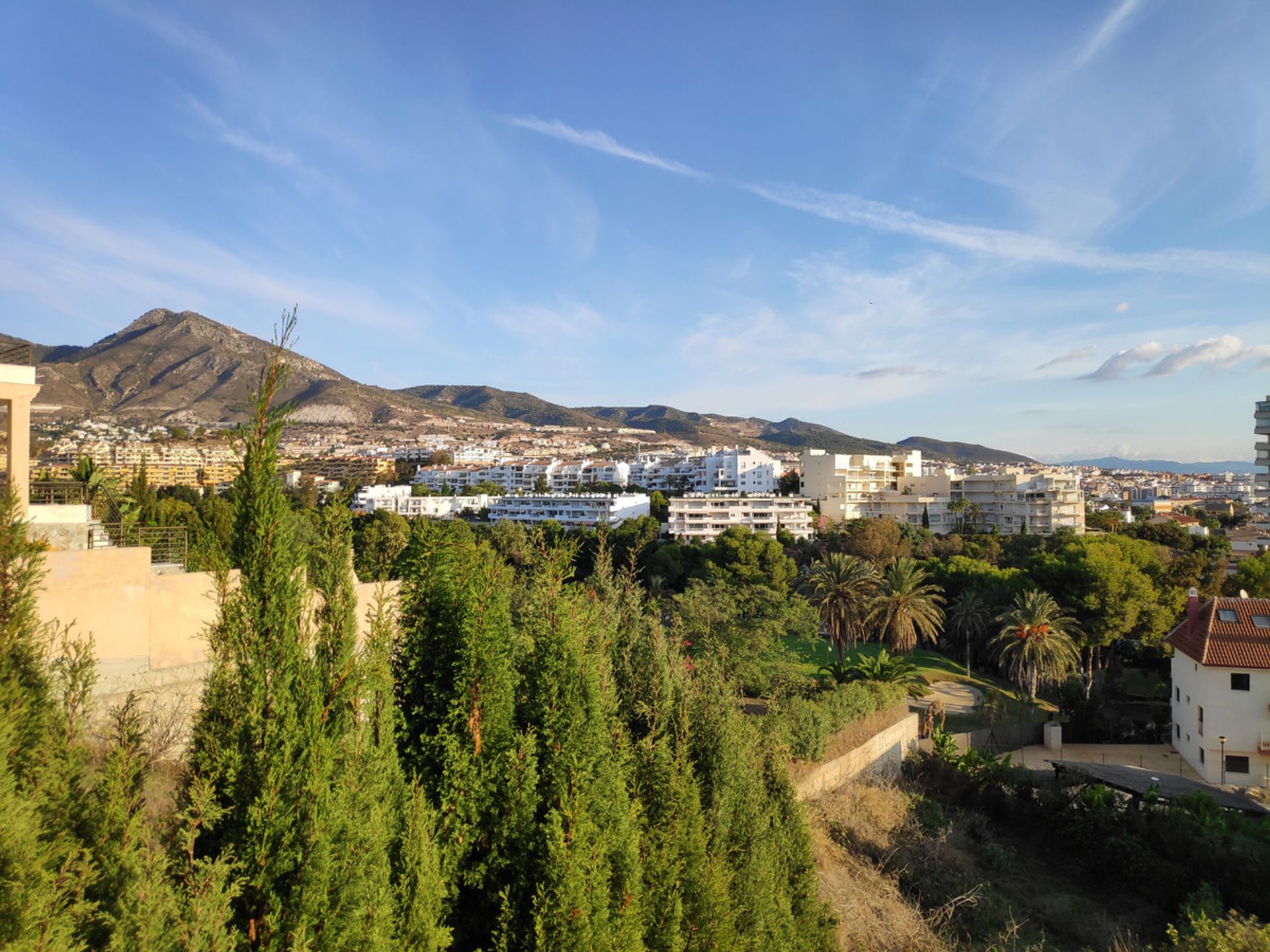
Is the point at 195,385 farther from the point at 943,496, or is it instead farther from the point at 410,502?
the point at 943,496

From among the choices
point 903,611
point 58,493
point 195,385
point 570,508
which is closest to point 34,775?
point 58,493

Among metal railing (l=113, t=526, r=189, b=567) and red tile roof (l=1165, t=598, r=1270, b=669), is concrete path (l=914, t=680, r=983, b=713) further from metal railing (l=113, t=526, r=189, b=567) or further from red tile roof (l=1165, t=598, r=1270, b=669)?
metal railing (l=113, t=526, r=189, b=567)

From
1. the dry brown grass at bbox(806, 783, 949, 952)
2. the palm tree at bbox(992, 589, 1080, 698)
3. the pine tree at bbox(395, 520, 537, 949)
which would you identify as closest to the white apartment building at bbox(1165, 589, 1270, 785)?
the palm tree at bbox(992, 589, 1080, 698)

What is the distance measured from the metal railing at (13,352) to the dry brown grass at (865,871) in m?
12.9

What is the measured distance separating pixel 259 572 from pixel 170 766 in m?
4.97

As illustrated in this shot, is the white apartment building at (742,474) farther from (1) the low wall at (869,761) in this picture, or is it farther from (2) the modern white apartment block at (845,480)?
(1) the low wall at (869,761)

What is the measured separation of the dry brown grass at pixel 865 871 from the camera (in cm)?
1000

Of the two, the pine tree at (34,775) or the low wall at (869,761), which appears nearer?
the pine tree at (34,775)

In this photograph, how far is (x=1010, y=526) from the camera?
6662cm

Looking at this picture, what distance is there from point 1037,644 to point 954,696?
11.0 ft

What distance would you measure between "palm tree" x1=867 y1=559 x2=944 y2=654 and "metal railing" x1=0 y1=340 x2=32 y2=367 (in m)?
24.2

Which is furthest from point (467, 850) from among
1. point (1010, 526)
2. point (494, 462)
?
point (494, 462)

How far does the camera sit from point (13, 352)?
408 inches

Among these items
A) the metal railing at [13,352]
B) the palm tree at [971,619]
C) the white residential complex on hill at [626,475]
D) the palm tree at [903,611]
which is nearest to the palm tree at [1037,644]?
the palm tree at [903,611]
